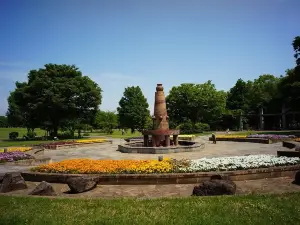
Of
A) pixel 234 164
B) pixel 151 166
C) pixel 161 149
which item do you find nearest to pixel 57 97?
pixel 161 149

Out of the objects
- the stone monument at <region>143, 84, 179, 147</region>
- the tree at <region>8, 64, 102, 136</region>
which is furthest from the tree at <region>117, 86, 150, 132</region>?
the stone monument at <region>143, 84, 179, 147</region>

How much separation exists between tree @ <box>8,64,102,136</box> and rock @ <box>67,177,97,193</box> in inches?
1305

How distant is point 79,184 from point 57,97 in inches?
1339

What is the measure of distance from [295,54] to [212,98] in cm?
2055

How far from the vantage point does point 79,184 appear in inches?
366

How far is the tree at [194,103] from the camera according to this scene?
193 ft

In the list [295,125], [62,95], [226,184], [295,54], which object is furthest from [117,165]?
[295,125]

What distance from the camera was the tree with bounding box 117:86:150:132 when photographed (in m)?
69.5

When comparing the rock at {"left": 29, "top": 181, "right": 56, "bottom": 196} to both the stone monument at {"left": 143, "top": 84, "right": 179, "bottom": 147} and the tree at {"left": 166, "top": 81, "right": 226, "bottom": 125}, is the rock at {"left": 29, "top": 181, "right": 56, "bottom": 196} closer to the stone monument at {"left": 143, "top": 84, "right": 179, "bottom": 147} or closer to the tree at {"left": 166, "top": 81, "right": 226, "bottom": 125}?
the stone monument at {"left": 143, "top": 84, "right": 179, "bottom": 147}

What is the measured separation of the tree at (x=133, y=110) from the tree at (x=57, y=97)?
74.5 ft

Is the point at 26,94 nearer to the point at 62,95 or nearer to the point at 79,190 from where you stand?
the point at 62,95

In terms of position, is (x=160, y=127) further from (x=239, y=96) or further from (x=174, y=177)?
(x=239, y=96)

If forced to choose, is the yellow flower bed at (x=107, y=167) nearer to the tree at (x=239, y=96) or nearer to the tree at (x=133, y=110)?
the tree at (x=133, y=110)

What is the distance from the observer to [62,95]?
4250cm
